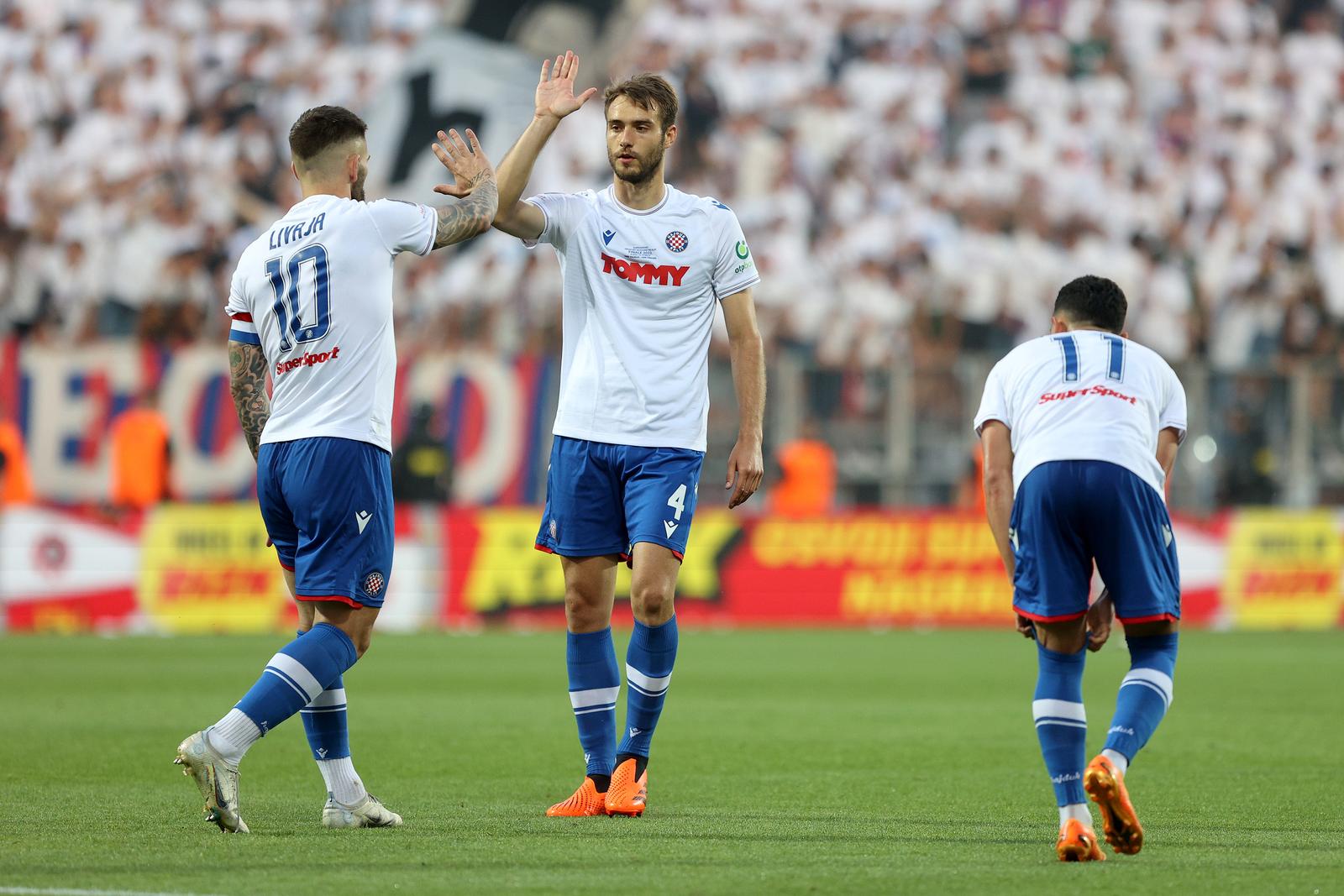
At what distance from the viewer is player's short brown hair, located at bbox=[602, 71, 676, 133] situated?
271 inches

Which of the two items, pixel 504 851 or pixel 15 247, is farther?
pixel 15 247

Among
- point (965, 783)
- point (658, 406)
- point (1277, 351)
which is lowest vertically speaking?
point (965, 783)

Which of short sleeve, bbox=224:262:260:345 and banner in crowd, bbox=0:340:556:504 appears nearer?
short sleeve, bbox=224:262:260:345

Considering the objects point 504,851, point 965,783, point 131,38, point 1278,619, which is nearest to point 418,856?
point 504,851

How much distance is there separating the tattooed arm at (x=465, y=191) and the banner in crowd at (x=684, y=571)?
11.7m

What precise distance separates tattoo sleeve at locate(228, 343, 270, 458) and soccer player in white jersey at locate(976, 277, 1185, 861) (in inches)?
94.6

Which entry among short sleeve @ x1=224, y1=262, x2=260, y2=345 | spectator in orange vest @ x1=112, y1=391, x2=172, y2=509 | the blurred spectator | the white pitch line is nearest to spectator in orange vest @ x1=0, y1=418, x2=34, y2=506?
spectator in orange vest @ x1=112, y1=391, x2=172, y2=509

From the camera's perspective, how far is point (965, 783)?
25.9 feet

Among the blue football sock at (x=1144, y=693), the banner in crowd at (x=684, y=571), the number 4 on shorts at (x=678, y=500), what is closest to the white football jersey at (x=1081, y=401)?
the blue football sock at (x=1144, y=693)

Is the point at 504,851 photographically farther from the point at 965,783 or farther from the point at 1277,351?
the point at 1277,351

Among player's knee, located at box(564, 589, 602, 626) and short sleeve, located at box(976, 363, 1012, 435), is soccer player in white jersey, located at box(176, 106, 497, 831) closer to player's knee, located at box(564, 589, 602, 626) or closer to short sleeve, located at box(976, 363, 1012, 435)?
player's knee, located at box(564, 589, 602, 626)

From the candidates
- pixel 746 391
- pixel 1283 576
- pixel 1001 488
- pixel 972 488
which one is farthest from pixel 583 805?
pixel 1283 576

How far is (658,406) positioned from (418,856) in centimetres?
205

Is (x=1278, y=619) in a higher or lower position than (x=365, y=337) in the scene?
lower
